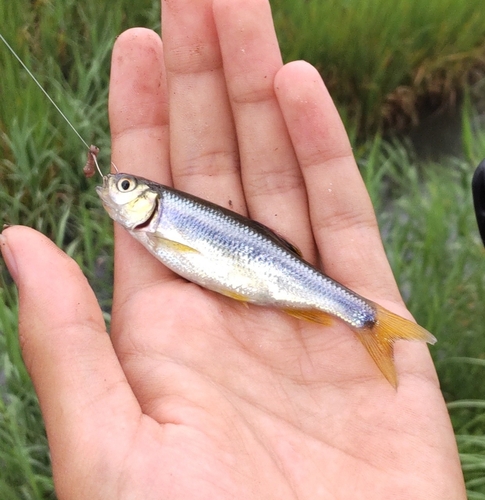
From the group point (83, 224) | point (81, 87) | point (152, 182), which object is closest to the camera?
point (152, 182)

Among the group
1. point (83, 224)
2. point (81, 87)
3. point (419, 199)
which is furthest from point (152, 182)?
point (419, 199)

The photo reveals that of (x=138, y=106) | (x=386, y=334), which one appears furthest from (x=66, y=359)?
(x=138, y=106)

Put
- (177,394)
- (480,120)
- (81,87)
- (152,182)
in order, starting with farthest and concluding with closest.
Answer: (480,120), (81,87), (152,182), (177,394)

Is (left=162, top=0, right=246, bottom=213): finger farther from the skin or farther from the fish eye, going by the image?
the fish eye

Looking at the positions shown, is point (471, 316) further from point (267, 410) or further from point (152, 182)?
point (152, 182)

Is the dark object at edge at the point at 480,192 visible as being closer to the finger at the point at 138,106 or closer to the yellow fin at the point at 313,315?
the yellow fin at the point at 313,315

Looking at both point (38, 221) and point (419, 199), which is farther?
point (419, 199)

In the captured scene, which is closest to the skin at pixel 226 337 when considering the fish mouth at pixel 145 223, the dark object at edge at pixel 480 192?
the fish mouth at pixel 145 223
